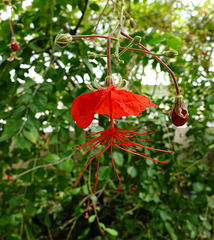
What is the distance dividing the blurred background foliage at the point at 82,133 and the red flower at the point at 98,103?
22 centimetres

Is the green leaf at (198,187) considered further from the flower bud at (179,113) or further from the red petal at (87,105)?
the red petal at (87,105)

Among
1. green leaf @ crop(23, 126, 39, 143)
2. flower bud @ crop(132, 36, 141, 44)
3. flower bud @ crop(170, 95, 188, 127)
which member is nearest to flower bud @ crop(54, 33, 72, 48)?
flower bud @ crop(132, 36, 141, 44)

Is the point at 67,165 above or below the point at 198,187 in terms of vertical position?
above

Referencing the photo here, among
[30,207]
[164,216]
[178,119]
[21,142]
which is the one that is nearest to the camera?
[178,119]

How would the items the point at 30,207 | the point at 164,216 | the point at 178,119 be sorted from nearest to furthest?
the point at 178,119 < the point at 30,207 < the point at 164,216

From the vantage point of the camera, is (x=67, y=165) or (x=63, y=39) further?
(x=67, y=165)

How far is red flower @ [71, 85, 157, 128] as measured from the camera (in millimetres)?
333

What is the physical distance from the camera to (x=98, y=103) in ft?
1.08

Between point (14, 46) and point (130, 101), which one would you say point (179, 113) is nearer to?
point (130, 101)

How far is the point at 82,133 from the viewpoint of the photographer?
712 mm

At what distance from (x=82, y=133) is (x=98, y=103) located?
1.30ft

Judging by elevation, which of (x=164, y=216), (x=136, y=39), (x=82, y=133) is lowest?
(x=164, y=216)

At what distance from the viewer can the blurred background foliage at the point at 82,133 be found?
0.74 metres

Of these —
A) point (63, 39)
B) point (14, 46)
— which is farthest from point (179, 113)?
point (14, 46)
